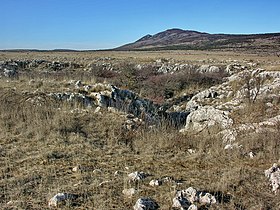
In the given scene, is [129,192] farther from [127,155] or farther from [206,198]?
[127,155]

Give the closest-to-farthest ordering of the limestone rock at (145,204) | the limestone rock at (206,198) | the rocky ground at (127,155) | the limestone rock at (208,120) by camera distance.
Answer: the limestone rock at (145,204)
the limestone rock at (206,198)
the rocky ground at (127,155)
the limestone rock at (208,120)

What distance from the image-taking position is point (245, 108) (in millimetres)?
9391

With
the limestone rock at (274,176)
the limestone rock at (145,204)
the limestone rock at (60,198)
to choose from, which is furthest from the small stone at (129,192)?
the limestone rock at (274,176)

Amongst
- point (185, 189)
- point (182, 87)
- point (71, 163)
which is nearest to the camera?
point (185, 189)

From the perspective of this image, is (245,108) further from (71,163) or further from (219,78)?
(219,78)

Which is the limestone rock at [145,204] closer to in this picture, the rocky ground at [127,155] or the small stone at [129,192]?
the rocky ground at [127,155]

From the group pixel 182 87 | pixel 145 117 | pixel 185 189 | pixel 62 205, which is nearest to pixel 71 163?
pixel 62 205

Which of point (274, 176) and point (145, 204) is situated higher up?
point (274, 176)

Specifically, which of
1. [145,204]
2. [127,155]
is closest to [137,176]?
[145,204]

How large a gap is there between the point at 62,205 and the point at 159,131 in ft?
12.0

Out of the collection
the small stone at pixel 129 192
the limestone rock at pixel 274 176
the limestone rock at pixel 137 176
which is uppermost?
the limestone rock at pixel 274 176

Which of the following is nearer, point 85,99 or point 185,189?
point 185,189

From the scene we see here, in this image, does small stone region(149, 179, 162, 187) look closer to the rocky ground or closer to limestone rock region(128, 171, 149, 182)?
the rocky ground

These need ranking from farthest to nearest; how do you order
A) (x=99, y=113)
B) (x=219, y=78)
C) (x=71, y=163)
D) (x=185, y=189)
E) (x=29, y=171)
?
1. (x=219, y=78)
2. (x=99, y=113)
3. (x=71, y=163)
4. (x=29, y=171)
5. (x=185, y=189)
